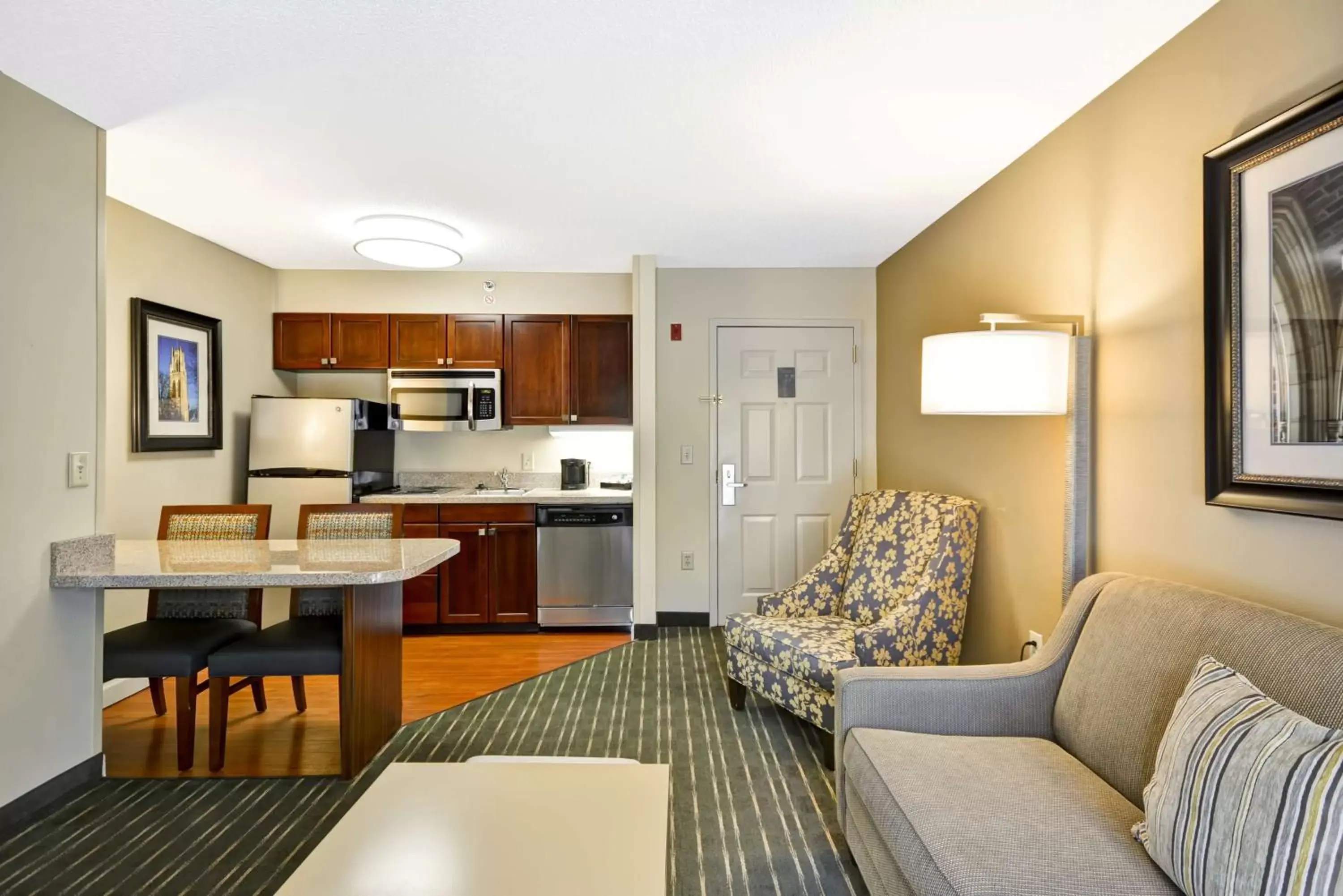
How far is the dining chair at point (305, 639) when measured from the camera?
2.43 metres

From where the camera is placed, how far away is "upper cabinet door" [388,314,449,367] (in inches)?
179

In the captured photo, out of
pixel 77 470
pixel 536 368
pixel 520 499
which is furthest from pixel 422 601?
pixel 77 470

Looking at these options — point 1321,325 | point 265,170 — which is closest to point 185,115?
point 265,170

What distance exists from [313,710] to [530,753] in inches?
47.1

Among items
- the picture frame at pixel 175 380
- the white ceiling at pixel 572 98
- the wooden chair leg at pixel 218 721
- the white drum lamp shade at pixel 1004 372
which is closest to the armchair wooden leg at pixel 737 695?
the white drum lamp shade at pixel 1004 372

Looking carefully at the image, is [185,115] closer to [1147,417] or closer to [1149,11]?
[1149,11]

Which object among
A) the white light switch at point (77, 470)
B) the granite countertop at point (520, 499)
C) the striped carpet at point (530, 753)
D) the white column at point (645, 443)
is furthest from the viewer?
the granite countertop at point (520, 499)

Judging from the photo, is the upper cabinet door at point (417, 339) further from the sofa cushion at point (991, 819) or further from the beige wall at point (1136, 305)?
the sofa cushion at point (991, 819)

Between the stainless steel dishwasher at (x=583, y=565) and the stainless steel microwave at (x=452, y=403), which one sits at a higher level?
the stainless steel microwave at (x=452, y=403)

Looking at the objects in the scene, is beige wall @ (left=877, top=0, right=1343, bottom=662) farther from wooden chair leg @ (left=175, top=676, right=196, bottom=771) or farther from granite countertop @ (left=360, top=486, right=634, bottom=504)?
wooden chair leg @ (left=175, top=676, right=196, bottom=771)

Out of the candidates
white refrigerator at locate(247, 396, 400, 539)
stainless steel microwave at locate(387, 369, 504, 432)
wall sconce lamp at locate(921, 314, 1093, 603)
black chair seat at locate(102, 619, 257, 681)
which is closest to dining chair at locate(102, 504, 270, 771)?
black chair seat at locate(102, 619, 257, 681)

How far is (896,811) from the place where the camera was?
4.76ft

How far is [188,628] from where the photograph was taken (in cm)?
265

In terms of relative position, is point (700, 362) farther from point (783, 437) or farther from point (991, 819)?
point (991, 819)
